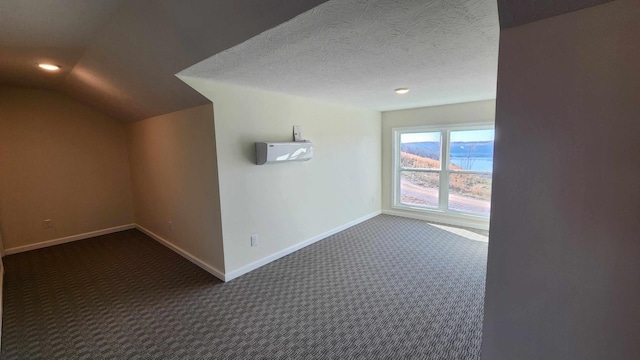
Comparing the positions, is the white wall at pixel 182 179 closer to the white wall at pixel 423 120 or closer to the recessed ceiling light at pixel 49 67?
the recessed ceiling light at pixel 49 67

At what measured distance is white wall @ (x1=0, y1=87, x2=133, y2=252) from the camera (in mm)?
3797

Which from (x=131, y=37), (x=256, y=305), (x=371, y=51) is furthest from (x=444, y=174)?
(x=131, y=37)

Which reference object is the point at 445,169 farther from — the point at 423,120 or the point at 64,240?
the point at 64,240

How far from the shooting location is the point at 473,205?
14.7ft

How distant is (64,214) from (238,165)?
3525mm

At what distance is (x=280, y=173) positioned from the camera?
3.37 metres

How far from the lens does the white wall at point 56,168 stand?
3797 mm

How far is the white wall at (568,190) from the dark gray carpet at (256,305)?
3.47 feet

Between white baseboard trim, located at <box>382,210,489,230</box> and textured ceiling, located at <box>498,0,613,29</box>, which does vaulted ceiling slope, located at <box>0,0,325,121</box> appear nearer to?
textured ceiling, located at <box>498,0,613,29</box>

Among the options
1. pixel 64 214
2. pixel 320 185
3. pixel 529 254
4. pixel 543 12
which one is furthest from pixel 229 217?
pixel 64 214

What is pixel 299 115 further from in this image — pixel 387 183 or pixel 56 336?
pixel 56 336

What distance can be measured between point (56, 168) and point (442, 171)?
20.7 ft

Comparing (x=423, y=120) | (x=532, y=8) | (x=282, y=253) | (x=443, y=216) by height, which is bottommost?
(x=282, y=253)

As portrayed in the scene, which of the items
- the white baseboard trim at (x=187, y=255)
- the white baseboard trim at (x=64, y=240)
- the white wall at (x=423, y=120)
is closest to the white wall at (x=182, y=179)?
the white baseboard trim at (x=187, y=255)
